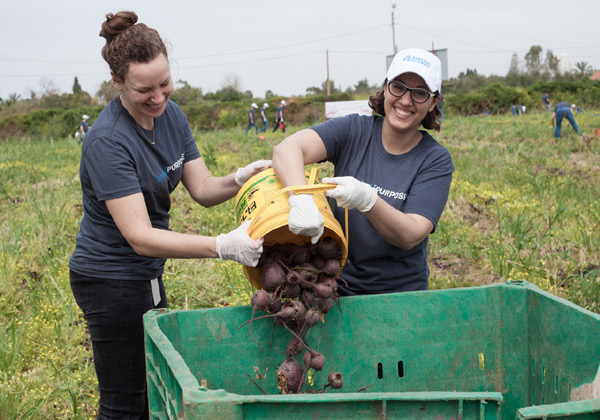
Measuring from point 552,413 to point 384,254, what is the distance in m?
1.04

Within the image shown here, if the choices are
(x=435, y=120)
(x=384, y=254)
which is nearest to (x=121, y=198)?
(x=384, y=254)

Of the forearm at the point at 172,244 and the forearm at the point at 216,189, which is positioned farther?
the forearm at the point at 216,189

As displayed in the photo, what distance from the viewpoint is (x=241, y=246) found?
1.73m

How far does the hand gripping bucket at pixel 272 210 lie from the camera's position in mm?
→ 1763

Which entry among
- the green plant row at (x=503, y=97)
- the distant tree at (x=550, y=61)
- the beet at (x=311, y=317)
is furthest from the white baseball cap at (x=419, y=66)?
the distant tree at (x=550, y=61)

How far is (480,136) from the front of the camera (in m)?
13.2

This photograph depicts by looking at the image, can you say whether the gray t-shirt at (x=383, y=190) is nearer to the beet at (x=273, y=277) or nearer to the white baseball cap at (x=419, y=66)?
the white baseball cap at (x=419, y=66)

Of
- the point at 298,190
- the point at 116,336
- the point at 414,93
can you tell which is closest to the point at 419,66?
the point at 414,93

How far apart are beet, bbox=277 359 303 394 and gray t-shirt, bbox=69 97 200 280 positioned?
0.68m

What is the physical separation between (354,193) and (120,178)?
2.45 ft

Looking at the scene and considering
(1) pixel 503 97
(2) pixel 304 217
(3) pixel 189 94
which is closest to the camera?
(2) pixel 304 217

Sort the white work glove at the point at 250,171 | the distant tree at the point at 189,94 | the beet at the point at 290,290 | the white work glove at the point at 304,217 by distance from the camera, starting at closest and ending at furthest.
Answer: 1. the white work glove at the point at 304,217
2. the beet at the point at 290,290
3. the white work glove at the point at 250,171
4. the distant tree at the point at 189,94

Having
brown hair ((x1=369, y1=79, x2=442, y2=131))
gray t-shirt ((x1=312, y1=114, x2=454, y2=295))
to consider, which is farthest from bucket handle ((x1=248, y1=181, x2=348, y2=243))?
brown hair ((x1=369, y1=79, x2=442, y2=131))

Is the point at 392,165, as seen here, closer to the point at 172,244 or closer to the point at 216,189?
the point at 216,189
